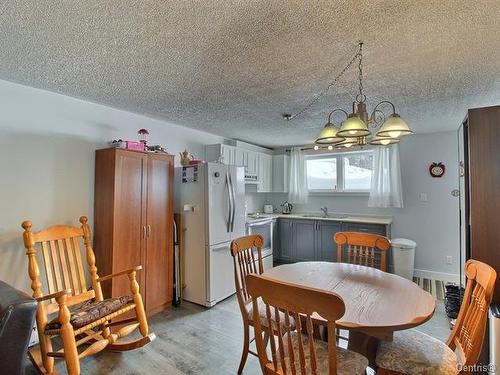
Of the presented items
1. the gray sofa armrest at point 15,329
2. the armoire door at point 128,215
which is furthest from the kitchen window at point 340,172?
the gray sofa armrest at point 15,329

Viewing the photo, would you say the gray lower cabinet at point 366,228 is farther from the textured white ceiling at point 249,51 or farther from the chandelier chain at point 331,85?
the chandelier chain at point 331,85

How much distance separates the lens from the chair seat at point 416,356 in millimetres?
1375

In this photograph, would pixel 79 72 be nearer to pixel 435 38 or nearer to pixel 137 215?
pixel 137 215

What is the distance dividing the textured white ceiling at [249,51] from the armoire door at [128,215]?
657mm

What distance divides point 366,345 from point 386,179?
3.21 m

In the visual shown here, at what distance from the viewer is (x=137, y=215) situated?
2.80 m

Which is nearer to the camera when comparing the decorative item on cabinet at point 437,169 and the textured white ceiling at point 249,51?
the textured white ceiling at point 249,51

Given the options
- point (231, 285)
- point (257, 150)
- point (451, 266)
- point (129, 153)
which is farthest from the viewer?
point (257, 150)

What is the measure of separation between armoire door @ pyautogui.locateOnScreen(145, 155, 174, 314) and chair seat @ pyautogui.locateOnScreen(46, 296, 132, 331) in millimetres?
736

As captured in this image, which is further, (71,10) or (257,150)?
(257,150)

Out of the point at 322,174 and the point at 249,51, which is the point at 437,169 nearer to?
the point at 322,174

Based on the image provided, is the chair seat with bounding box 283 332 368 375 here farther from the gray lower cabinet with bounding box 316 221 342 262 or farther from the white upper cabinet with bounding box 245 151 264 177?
the white upper cabinet with bounding box 245 151 264 177

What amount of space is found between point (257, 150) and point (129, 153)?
2.94 meters

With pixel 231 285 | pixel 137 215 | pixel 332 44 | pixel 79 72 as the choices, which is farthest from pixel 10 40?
pixel 231 285
